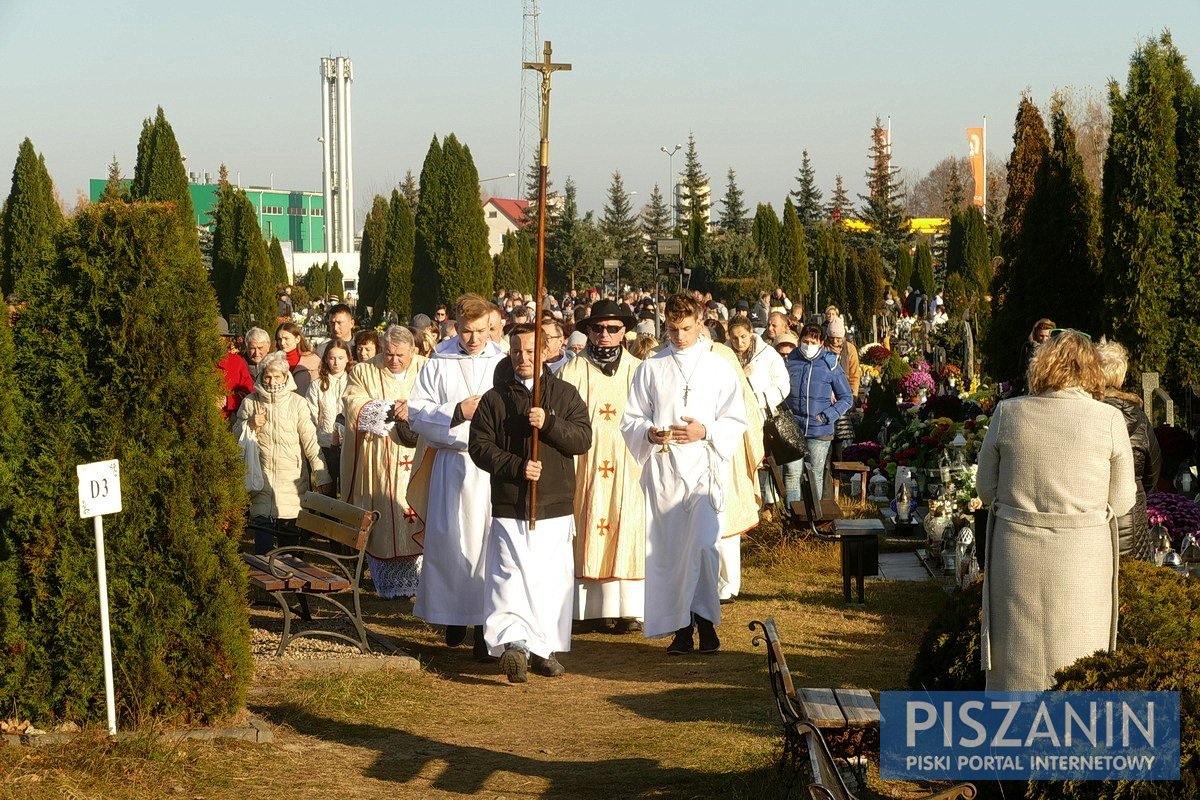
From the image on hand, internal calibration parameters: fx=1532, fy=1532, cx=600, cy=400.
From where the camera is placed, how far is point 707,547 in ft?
29.7

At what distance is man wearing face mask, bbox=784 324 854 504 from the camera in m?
14.1

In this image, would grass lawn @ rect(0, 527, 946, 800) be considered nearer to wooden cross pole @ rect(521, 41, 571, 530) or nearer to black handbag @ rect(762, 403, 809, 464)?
wooden cross pole @ rect(521, 41, 571, 530)

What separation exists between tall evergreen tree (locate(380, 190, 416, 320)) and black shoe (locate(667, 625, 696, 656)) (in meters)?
28.6

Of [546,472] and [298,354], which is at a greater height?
[298,354]

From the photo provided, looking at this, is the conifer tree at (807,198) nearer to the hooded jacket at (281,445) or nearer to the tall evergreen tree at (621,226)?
the tall evergreen tree at (621,226)

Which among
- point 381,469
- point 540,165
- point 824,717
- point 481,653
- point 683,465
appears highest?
point 540,165

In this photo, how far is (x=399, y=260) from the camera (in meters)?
41.1

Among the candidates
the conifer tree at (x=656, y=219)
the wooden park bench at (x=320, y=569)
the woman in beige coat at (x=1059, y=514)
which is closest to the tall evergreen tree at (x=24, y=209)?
the wooden park bench at (x=320, y=569)

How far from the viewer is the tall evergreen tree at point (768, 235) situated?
46.2m

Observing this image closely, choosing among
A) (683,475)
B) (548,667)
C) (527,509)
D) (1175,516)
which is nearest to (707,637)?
(683,475)

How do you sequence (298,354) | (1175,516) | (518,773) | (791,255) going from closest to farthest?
1. (518,773)
2. (1175,516)
3. (298,354)
4. (791,255)

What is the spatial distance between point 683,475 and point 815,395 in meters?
5.21

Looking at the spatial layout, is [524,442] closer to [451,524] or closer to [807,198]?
[451,524]

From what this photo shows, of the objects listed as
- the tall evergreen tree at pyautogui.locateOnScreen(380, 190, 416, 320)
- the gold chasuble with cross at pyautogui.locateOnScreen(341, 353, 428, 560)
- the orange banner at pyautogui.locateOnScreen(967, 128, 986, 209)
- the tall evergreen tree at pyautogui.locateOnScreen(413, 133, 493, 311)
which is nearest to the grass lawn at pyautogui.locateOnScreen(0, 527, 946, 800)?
the gold chasuble with cross at pyautogui.locateOnScreen(341, 353, 428, 560)
